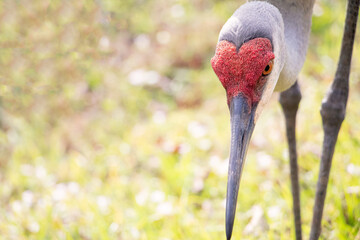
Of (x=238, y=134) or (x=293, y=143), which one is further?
(x=293, y=143)

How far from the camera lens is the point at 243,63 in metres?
1.58

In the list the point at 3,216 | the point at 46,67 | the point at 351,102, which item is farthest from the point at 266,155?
the point at 46,67

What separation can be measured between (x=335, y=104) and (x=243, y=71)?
0.69 metres

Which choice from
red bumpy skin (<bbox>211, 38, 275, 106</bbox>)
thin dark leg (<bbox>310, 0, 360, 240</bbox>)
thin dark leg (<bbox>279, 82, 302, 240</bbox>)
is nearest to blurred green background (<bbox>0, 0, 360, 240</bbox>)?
thin dark leg (<bbox>279, 82, 302, 240</bbox>)

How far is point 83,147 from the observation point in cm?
427

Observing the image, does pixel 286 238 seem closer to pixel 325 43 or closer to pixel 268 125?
pixel 268 125

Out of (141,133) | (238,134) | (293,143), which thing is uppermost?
(238,134)

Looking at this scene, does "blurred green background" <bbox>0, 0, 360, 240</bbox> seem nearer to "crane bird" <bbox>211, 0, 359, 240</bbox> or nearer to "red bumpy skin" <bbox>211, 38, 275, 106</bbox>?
"crane bird" <bbox>211, 0, 359, 240</bbox>

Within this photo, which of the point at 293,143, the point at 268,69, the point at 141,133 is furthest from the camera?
the point at 141,133

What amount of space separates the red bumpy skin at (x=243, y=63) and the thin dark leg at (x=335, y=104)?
23.2 inches

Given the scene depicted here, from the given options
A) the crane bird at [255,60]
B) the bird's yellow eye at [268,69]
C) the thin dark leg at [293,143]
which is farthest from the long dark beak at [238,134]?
the thin dark leg at [293,143]

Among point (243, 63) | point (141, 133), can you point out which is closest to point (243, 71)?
point (243, 63)

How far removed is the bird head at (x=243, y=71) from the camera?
158 cm

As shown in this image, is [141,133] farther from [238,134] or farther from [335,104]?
[238,134]
